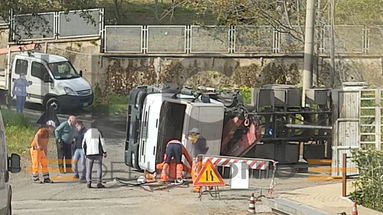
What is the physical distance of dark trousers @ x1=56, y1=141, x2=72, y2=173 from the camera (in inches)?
844

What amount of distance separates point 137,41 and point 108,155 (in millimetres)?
10912

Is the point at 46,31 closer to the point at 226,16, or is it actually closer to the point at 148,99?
the point at 226,16

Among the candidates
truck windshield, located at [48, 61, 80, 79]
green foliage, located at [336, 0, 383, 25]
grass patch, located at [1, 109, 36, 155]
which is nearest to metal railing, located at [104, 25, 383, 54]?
green foliage, located at [336, 0, 383, 25]

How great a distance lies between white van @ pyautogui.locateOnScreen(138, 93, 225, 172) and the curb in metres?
3.23

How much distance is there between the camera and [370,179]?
1568 cm

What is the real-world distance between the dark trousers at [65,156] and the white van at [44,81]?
7079 mm

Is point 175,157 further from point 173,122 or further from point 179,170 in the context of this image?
point 173,122

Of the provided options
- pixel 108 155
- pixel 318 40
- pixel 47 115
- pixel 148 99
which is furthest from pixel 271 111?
pixel 318 40

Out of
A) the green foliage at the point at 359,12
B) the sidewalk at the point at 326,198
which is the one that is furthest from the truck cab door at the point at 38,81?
the sidewalk at the point at 326,198

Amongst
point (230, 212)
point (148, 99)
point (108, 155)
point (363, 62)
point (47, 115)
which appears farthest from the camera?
point (363, 62)

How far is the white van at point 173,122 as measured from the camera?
1978cm

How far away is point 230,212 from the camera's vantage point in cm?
1653

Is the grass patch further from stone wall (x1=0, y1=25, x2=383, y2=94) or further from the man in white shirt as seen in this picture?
stone wall (x1=0, y1=25, x2=383, y2=94)

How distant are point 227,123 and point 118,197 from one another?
401 centimetres
